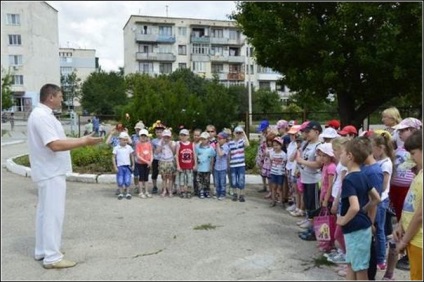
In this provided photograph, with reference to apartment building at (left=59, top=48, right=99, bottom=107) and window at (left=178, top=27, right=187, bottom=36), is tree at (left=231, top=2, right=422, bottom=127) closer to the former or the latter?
window at (left=178, top=27, right=187, bottom=36)

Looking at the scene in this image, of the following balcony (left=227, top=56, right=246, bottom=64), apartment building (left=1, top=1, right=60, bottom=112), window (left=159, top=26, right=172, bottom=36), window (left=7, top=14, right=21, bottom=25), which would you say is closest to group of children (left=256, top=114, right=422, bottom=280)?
apartment building (left=1, top=1, right=60, bottom=112)

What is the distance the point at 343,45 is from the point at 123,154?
6.54 meters

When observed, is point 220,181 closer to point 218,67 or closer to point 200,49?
point 200,49

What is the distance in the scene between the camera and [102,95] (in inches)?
2044

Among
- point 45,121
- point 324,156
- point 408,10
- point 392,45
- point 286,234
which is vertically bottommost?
point 286,234

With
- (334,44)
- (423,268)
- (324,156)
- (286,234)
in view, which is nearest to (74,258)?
(286,234)

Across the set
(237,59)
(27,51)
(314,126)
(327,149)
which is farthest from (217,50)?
(327,149)

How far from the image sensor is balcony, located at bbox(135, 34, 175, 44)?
222 ft

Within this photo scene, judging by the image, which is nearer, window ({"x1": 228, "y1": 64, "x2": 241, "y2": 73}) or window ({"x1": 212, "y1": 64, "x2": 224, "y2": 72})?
window ({"x1": 212, "y1": 64, "x2": 224, "y2": 72})

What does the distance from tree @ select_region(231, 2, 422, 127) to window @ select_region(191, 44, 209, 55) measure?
59.9 m

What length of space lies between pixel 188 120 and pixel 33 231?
8596 millimetres

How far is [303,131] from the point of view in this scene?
6.00m

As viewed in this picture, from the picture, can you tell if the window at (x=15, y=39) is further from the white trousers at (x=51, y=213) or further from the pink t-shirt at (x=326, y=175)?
the pink t-shirt at (x=326, y=175)

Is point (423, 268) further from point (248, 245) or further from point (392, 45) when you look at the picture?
point (392, 45)
